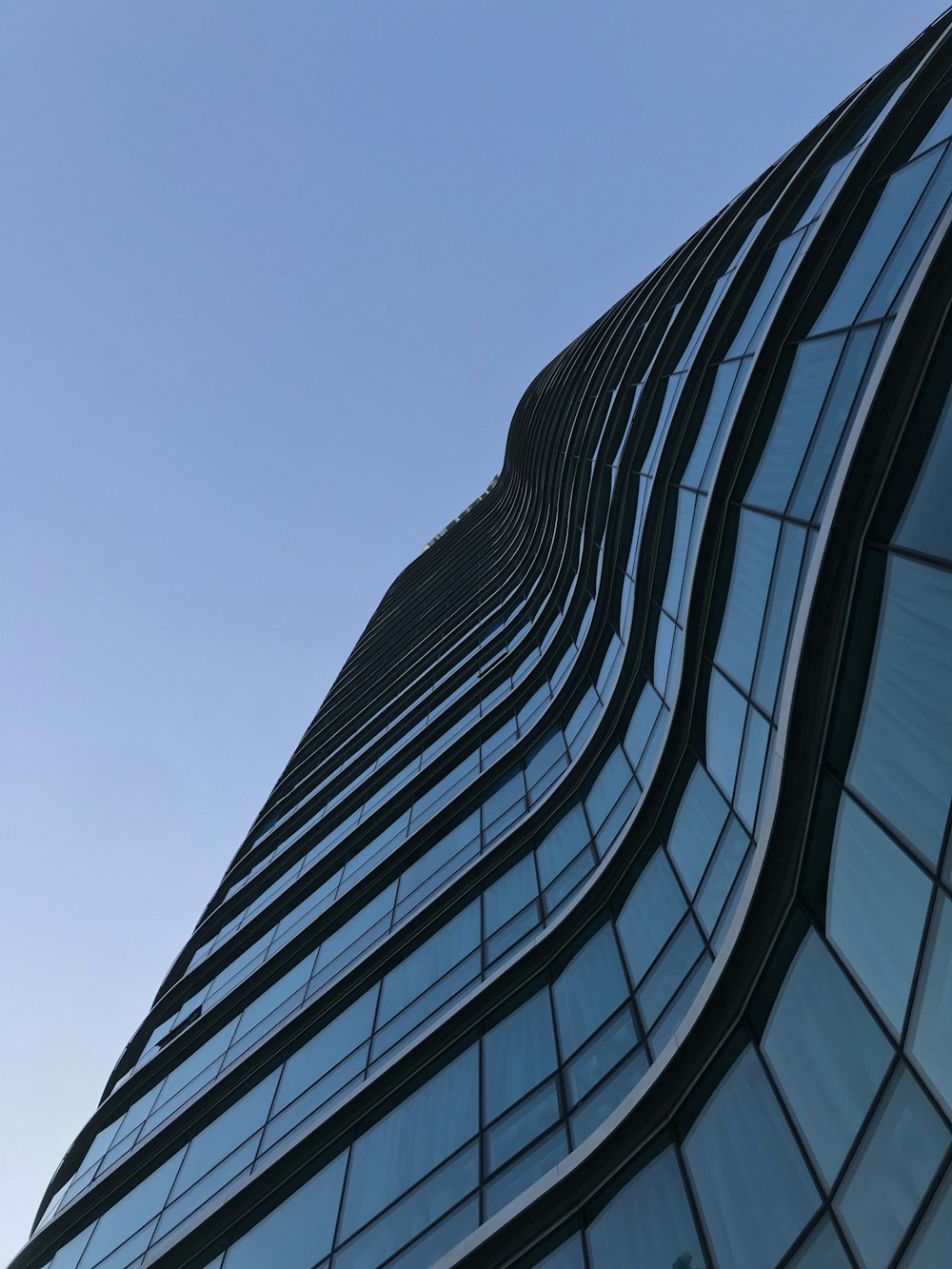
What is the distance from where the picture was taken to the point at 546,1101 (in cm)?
1146

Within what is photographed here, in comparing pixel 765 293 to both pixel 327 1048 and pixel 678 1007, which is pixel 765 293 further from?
pixel 327 1048

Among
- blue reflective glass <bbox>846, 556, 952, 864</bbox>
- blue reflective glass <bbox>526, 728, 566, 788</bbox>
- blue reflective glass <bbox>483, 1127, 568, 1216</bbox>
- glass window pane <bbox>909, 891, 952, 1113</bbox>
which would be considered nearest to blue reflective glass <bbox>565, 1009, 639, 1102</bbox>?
blue reflective glass <bbox>483, 1127, 568, 1216</bbox>

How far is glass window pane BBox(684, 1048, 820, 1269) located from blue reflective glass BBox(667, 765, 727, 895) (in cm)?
289

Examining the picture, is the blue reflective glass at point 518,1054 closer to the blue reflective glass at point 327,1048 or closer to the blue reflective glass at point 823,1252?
the blue reflective glass at point 327,1048

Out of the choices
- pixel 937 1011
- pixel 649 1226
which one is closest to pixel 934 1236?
pixel 937 1011

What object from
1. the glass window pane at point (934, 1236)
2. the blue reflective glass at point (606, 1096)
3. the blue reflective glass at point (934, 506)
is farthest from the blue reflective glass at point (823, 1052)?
the blue reflective glass at point (934, 506)

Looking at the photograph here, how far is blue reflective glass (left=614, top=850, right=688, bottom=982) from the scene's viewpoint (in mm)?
12047

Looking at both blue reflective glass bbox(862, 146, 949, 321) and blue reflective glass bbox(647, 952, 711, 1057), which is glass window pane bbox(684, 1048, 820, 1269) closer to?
blue reflective glass bbox(647, 952, 711, 1057)

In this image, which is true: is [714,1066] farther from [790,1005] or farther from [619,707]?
[619,707]

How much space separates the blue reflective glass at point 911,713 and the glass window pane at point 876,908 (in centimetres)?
28

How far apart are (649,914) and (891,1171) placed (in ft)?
18.9

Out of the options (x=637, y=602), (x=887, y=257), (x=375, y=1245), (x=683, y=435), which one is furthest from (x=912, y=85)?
(x=375, y=1245)

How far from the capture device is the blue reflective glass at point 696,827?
1181cm

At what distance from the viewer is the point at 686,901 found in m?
11.9
